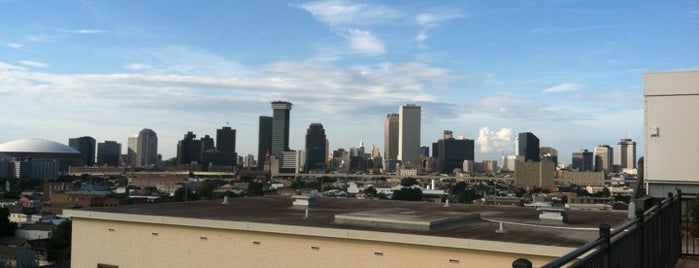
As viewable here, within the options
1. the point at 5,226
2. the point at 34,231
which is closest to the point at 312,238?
the point at 34,231

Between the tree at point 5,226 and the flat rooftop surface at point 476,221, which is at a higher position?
the flat rooftop surface at point 476,221

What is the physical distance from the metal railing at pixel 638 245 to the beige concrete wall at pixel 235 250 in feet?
8.60

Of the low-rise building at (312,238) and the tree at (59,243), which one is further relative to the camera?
the tree at (59,243)

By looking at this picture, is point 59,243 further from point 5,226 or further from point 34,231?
point 5,226

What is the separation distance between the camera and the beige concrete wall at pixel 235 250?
1353 cm

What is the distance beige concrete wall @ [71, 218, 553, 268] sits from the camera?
1353 centimetres

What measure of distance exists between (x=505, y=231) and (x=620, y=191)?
187 meters

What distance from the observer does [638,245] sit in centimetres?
665

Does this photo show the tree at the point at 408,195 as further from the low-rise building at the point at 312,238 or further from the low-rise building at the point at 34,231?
the low-rise building at the point at 312,238

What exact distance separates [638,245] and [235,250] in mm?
11588

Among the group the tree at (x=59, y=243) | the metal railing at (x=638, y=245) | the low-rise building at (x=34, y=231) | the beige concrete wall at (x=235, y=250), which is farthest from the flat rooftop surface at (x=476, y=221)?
the low-rise building at (x=34, y=231)

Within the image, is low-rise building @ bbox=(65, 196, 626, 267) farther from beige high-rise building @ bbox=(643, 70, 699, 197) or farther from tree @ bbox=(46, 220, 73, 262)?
tree @ bbox=(46, 220, 73, 262)

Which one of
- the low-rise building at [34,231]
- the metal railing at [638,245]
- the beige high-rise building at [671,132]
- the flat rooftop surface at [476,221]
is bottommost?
the low-rise building at [34,231]

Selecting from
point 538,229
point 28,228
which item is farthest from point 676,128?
point 28,228
